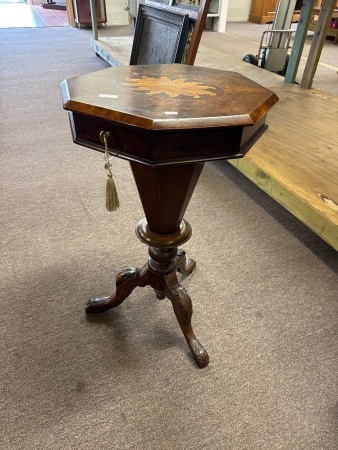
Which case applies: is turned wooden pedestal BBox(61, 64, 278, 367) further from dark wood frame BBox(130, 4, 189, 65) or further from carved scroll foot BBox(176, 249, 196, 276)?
dark wood frame BBox(130, 4, 189, 65)

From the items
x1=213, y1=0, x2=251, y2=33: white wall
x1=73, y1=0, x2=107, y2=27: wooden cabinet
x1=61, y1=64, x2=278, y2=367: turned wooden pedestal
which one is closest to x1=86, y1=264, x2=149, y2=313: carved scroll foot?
x1=61, y1=64, x2=278, y2=367: turned wooden pedestal

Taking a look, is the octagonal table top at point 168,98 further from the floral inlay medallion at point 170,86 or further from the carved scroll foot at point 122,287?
the carved scroll foot at point 122,287

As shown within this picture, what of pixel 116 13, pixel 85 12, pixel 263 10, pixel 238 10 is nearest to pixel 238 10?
pixel 238 10

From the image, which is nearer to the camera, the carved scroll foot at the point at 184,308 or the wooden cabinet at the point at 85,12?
the carved scroll foot at the point at 184,308

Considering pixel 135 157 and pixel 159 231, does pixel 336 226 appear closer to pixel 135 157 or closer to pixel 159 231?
pixel 159 231

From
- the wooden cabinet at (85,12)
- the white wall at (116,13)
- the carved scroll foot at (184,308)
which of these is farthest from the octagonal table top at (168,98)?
the white wall at (116,13)

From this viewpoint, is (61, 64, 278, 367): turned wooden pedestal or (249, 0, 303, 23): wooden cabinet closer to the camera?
(61, 64, 278, 367): turned wooden pedestal

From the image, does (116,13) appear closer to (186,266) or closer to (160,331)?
(186,266)

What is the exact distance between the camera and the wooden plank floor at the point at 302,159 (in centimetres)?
140

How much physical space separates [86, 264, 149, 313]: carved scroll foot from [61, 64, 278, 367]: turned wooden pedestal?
126mm

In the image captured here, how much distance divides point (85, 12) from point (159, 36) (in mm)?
4860

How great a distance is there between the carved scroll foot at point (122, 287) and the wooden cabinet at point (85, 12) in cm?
565

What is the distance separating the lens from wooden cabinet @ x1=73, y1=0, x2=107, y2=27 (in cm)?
544

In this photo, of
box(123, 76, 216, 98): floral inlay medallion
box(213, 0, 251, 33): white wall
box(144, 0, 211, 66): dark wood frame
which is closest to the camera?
box(123, 76, 216, 98): floral inlay medallion
